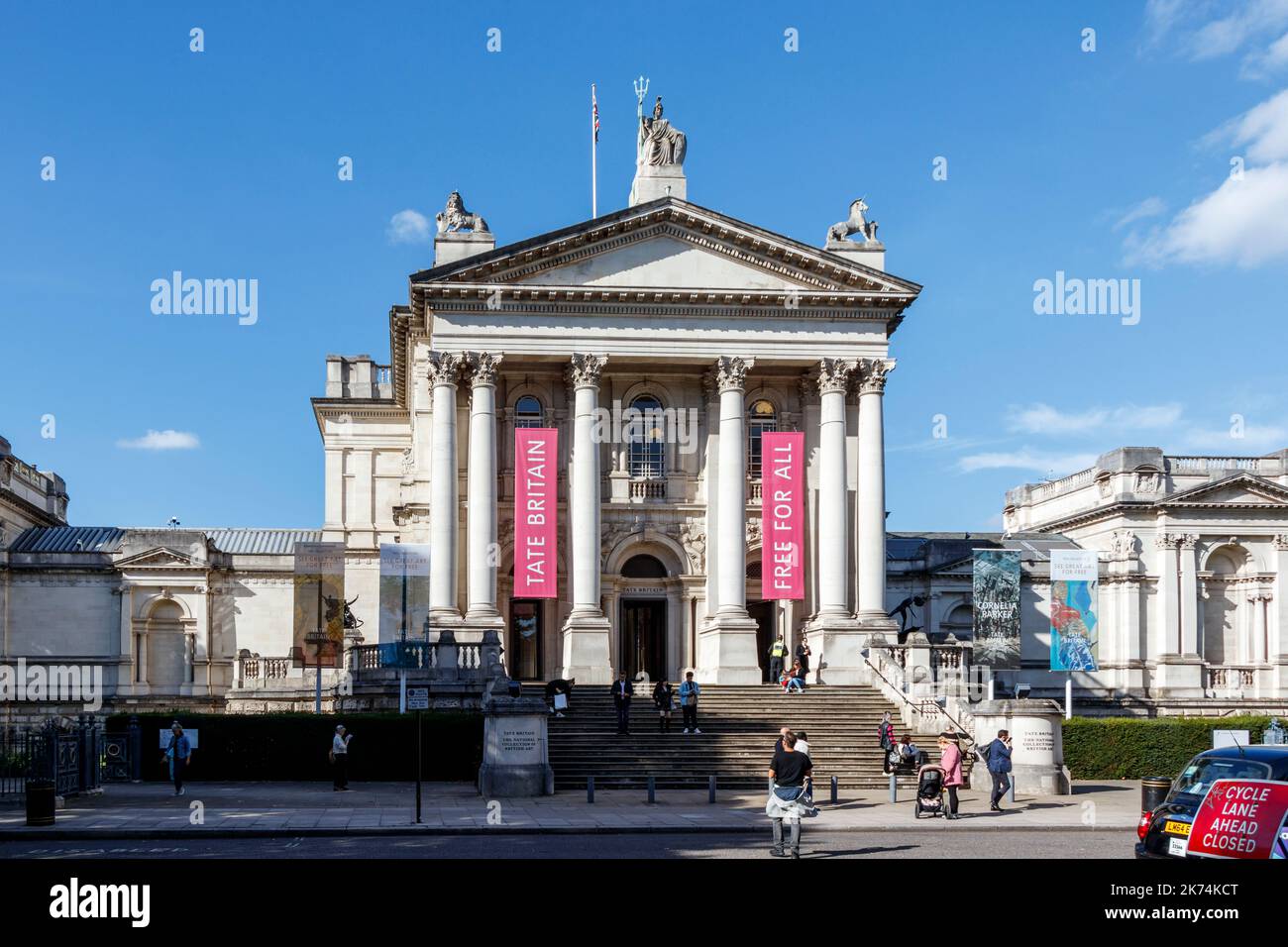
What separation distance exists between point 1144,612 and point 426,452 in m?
32.3

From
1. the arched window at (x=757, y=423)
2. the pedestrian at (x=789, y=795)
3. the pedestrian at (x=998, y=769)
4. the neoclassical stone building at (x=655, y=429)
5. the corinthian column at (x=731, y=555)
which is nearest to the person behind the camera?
the pedestrian at (x=789, y=795)

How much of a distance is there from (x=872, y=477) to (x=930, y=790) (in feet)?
66.1

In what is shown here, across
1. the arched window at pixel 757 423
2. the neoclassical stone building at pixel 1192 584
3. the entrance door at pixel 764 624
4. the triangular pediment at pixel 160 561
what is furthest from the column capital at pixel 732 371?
the triangular pediment at pixel 160 561

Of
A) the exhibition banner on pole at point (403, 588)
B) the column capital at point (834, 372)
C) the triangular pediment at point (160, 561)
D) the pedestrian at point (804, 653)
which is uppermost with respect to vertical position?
the column capital at point (834, 372)

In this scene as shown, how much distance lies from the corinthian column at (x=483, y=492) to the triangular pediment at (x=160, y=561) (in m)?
20.8

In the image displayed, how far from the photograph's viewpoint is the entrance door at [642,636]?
49.3 metres

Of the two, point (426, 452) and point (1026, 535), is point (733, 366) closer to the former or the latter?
point (426, 452)

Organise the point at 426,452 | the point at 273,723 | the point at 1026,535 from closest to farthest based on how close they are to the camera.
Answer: the point at 273,723, the point at 426,452, the point at 1026,535

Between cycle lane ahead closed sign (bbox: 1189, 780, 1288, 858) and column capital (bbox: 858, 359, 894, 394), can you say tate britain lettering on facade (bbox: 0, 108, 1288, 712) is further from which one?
cycle lane ahead closed sign (bbox: 1189, 780, 1288, 858)

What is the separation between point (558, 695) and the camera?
124 feet

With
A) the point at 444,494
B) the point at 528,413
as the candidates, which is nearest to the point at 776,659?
the point at 444,494

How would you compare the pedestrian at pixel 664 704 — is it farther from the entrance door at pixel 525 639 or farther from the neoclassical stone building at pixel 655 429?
the entrance door at pixel 525 639
